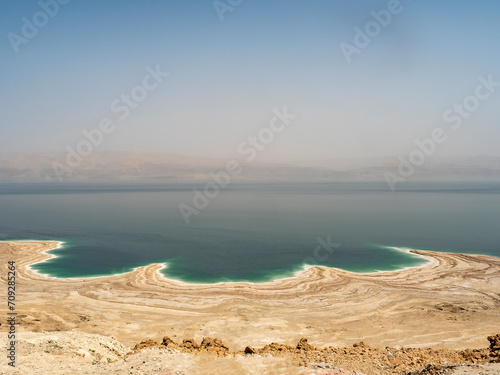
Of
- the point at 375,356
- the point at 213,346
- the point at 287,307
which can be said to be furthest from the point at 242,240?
the point at 375,356

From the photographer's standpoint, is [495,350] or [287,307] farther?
[287,307]

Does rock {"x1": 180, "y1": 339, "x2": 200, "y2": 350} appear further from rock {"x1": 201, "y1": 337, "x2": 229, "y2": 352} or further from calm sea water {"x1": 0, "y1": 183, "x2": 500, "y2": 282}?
calm sea water {"x1": 0, "y1": 183, "x2": 500, "y2": 282}

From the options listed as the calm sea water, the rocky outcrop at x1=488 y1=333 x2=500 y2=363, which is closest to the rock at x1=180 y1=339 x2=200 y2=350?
the rocky outcrop at x1=488 y1=333 x2=500 y2=363

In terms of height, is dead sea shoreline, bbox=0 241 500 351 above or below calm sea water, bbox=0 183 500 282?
below

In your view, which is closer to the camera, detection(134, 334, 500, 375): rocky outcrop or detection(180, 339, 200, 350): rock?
detection(134, 334, 500, 375): rocky outcrop

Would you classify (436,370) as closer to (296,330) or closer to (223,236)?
(296,330)

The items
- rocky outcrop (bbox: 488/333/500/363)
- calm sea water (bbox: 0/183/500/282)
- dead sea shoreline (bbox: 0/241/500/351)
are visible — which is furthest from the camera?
calm sea water (bbox: 0/183/500/282)

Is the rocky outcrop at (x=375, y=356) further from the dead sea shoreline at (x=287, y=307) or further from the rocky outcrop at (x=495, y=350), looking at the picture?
the dead sea shoreline at (x=287, y=307)

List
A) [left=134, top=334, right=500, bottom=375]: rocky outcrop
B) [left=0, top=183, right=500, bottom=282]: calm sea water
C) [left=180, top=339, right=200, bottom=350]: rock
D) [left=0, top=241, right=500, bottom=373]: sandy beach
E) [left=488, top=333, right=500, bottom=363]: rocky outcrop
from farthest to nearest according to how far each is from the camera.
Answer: [left=0, top=183, right=500, bottom=282]: calm sea water
[left=0, top=241, right=500, bottom=373]: sandy beach
[left=180, top=339, right=200, bottom=350]: rock
[left=134, top=334, right=500, bottom=375]: rocky outcrop
[left=488, top=333, right=500, bottom=363]: rocky outcrop

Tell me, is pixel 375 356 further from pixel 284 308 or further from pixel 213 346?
pixel 284 308

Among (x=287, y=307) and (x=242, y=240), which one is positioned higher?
(x=242, y=240)
